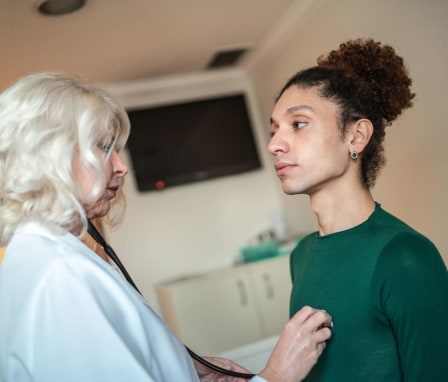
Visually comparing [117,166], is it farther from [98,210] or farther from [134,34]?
[134,34]

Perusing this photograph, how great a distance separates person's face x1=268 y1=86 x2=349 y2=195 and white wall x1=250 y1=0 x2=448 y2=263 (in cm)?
77

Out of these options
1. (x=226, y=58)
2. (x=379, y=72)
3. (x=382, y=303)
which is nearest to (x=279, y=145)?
(x=379, y=72)

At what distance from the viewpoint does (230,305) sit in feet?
9.16

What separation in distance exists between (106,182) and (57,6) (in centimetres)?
129

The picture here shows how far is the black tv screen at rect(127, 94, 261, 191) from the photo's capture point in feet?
10.2

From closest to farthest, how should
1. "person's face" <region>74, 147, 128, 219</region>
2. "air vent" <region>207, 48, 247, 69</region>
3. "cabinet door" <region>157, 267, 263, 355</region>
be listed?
"person's face" <region>74, 147, 128, 219</region> → "cabinet door" <region>157, 267, 263, 355</region> → "air vent" <region>207, 48, 247, 69</region>

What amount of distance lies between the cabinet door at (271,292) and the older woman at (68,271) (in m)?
1.79

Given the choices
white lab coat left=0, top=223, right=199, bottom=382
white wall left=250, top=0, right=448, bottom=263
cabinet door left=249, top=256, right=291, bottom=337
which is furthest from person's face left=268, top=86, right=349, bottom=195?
cabinet door left=249, top=256, right=291, bottom=337

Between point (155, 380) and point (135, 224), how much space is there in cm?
232

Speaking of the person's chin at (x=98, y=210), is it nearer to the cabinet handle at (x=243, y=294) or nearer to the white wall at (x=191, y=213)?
the cabinet handle at (x=243, y=294)

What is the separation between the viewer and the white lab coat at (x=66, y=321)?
76 cm

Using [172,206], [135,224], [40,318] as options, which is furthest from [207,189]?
[40,318]

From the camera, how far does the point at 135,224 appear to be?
3.12 meters

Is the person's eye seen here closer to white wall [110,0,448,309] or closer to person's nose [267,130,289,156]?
person's nose [267,130,289,156]
